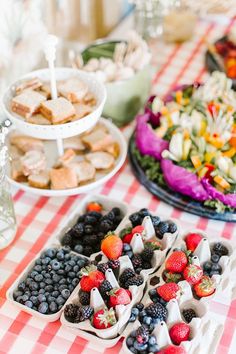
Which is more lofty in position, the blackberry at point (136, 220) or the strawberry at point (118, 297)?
the strawberry at point (118, 297)

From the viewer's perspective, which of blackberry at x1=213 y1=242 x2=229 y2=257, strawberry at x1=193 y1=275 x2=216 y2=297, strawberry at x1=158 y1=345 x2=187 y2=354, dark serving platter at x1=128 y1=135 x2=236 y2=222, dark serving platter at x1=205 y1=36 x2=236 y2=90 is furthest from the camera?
dark serving platter at x1=205 y1=36 x2=236 y2=90

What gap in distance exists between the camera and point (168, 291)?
1.07m

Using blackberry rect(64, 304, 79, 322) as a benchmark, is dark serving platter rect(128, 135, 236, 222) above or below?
below

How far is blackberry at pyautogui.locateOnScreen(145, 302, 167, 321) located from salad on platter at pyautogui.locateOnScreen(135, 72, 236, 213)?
0.36 metres

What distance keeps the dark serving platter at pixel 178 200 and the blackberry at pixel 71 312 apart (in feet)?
1.39

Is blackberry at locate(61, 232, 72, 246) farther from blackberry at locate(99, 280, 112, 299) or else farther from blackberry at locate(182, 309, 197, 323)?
blackberry at locate(182, 309, 197, 323)

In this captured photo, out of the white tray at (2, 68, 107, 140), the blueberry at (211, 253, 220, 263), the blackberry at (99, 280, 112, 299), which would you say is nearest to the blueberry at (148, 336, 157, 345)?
the blackberry at (99, 280, 112, 299)

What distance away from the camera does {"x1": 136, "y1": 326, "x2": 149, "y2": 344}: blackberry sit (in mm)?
995

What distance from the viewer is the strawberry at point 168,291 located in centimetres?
106

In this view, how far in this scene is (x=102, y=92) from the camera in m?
1.35

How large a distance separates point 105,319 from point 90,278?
99 mm

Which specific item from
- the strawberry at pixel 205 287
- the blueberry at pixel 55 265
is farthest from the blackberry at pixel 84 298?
the strawberry at pixel 205 287

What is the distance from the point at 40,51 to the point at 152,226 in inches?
32.0

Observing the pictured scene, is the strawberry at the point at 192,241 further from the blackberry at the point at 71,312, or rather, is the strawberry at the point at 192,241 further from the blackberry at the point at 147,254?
the blackberry at the point at 71,312
